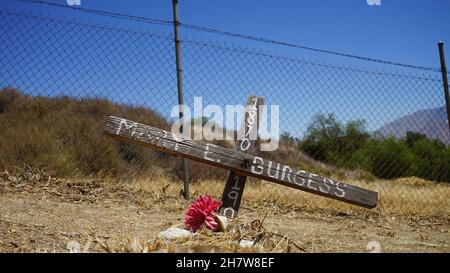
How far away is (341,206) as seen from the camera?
5.92 m

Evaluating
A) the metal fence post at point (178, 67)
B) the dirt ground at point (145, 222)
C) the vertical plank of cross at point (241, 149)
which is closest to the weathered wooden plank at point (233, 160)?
the vertical plank of cross at point (241, 149)

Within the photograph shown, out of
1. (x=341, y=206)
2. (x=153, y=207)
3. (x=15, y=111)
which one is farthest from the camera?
(x=15, y=111)

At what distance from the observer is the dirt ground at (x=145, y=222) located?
2.84 metres

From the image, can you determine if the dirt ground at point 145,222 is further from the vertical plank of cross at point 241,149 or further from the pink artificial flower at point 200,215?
the vertical plank of cross at point 241,149

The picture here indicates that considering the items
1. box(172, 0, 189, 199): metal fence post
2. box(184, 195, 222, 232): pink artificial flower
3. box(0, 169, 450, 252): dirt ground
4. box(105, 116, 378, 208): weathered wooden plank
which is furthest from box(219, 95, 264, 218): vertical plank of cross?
box(172, 0, 189, 199): metal fence post

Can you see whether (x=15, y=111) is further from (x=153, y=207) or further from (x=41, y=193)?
(x=153, y=207)

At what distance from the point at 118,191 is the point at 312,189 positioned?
10.5ft

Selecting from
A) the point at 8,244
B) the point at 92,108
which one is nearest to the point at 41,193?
the point at 8,244

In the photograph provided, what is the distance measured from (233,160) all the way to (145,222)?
1426 millimetres

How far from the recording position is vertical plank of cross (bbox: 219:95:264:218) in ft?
10.7

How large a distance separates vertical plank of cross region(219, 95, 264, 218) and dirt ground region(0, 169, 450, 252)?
0.86ft

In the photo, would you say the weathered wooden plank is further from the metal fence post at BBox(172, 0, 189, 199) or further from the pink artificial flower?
the metal fence post at BBox(172, 0, 189, 199)

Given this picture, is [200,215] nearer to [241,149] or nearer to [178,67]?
[241,149]

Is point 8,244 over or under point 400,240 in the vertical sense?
over
